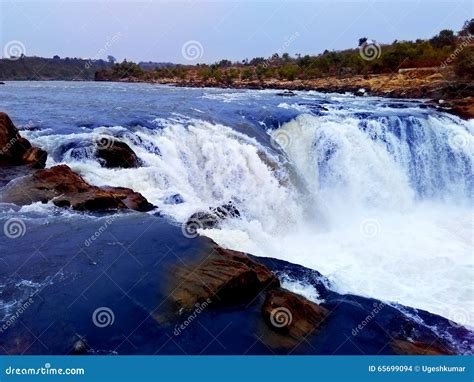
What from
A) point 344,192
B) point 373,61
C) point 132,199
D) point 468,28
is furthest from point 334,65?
point 132,199

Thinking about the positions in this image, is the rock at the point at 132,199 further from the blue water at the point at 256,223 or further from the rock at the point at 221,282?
the rock at the point at 221,282

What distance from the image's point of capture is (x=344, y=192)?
16000 mm

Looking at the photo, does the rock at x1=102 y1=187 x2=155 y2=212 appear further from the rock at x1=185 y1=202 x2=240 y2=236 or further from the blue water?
the rock at x1=185 y1=202 x2=240 y2=236

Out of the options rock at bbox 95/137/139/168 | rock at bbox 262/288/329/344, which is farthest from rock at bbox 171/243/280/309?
rock at bbox 95/137/139/168

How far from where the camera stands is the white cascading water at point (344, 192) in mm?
10031

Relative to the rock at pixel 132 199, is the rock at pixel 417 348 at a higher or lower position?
lower

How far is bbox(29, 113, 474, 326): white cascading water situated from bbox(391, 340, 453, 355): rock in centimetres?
162

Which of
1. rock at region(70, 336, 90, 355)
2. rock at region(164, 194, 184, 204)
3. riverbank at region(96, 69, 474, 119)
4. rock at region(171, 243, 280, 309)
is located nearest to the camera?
rock at region(70, 336, 90, 355)

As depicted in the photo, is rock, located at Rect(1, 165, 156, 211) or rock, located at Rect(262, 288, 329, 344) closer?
rock, located at Rect(262, 288, 329, 344)

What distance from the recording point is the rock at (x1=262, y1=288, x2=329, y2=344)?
6461 millimetres

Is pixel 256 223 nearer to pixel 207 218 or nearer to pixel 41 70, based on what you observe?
pixel 207 218

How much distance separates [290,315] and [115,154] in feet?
24.4

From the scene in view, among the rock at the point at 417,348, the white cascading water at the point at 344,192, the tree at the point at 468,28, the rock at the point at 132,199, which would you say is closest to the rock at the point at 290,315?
the rock at the point at 417,348

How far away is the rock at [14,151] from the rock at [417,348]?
9747mm
